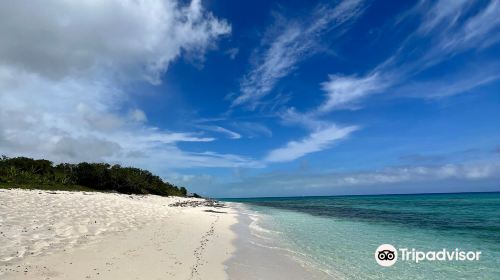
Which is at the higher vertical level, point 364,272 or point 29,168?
point 29,168

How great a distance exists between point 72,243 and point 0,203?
9.80 m

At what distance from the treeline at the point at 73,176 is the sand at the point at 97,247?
22.1 m

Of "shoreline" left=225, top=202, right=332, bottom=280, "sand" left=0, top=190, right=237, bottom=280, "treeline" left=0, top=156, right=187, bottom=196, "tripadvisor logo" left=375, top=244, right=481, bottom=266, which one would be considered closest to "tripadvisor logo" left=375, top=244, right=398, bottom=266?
"tripadvisor logo" left=375, top=244, right=481, bottom=266

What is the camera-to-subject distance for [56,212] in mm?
18344

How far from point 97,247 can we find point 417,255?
45.9 feet

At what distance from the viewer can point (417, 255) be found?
15695 millimetres

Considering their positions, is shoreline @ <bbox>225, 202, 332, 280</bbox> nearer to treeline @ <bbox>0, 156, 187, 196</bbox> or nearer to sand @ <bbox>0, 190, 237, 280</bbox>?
sand @ <bbox>0, 190, 237, 280</bbox>

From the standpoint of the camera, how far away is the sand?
9.46m

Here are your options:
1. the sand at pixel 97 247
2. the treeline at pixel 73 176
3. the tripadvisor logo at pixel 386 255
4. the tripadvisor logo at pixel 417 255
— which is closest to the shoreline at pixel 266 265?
the sand at pixel 97 247

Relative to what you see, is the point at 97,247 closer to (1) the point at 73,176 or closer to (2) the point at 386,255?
(2) the point at 386,255

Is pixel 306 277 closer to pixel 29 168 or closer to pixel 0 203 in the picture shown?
pixel 0 203

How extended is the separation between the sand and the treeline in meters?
22.1

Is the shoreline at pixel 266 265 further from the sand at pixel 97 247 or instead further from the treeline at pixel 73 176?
the treeline at pixel 73 176

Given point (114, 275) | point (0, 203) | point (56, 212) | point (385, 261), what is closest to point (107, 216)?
point (56, 212)
